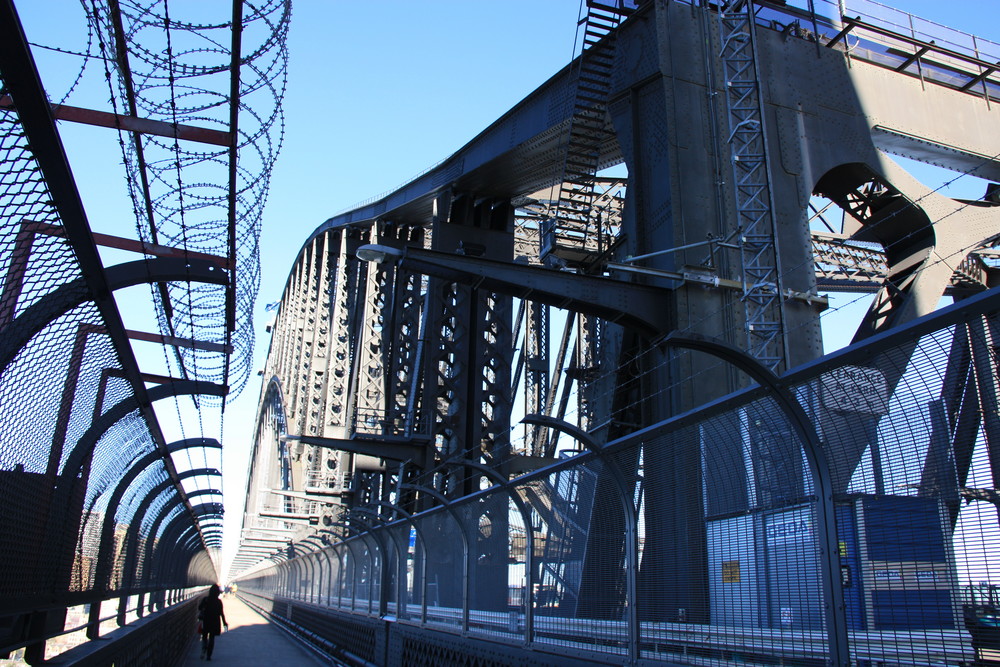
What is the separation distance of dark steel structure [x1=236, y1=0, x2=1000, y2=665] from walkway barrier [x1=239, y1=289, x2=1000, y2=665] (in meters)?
0.02

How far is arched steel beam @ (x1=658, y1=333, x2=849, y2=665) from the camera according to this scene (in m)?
4.93

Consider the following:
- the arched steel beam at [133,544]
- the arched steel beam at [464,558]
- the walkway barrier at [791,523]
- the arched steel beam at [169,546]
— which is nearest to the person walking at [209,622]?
the arched steel beam at [169,546]

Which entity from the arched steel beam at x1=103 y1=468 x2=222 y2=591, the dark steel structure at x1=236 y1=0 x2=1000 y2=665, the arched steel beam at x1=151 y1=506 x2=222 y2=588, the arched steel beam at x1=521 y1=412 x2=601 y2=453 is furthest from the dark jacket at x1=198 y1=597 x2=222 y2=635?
the arched steel beam at x1=521 y1=412 x2=601 y2=453

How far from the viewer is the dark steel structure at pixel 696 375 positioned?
4738 millimetres

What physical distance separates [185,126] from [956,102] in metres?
17.8

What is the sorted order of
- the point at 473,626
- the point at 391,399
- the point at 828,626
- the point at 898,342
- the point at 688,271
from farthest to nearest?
the point at 391,399, the point at 688,271, the point at 473,626, the point at 828,626, the point at 898,342

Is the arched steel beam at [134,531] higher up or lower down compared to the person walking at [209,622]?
higher up

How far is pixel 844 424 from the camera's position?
16.7ft

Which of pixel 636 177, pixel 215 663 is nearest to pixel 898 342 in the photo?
pixel 636 177

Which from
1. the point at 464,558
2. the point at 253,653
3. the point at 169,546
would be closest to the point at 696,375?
the point at 464,558

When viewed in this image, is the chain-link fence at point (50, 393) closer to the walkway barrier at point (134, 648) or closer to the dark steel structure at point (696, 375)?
the walkway barrier at point (134, 648)

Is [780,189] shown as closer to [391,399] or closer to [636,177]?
[636,177]

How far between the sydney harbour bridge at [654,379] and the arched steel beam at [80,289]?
0.09 feet

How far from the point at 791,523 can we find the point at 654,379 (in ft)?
29.8
